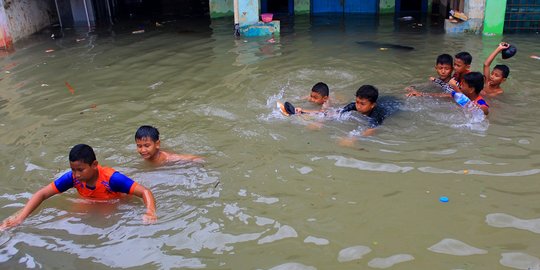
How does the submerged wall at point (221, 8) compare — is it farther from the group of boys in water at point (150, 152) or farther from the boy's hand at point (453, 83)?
the boy's hand at point (453, 83)

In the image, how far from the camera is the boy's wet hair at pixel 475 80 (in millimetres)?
6273

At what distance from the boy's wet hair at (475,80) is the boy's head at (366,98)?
1333 mm

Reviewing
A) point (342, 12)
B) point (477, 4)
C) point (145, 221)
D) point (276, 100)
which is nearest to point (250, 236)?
point (145, 221)

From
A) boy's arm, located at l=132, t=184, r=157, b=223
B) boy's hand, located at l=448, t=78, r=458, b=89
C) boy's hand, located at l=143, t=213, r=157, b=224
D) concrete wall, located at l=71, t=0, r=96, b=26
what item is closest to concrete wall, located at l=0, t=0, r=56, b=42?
concrete wall, located at l=71, t=0, r=96, b=26

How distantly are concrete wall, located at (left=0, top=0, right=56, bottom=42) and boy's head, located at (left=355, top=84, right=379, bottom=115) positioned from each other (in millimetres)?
9584

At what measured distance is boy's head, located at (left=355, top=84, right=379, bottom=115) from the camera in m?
Answer: 5.98

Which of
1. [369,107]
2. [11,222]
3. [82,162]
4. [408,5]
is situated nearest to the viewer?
[82,162]

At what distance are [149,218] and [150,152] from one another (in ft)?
3.12

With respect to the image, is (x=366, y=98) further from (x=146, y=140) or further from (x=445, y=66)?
(x=146, y=140)

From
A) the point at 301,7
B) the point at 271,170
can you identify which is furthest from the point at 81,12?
the point at 271,170

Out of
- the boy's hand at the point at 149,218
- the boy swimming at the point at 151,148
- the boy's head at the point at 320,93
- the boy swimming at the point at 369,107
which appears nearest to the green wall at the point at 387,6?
the boy's head at the point at 320,93

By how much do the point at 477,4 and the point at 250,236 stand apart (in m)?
10.0

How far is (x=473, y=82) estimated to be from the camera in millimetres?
6301

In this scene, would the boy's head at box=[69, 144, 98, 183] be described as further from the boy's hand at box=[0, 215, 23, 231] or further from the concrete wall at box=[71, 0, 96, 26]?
the concrete wall at box=[71, 0, 96, 26]
